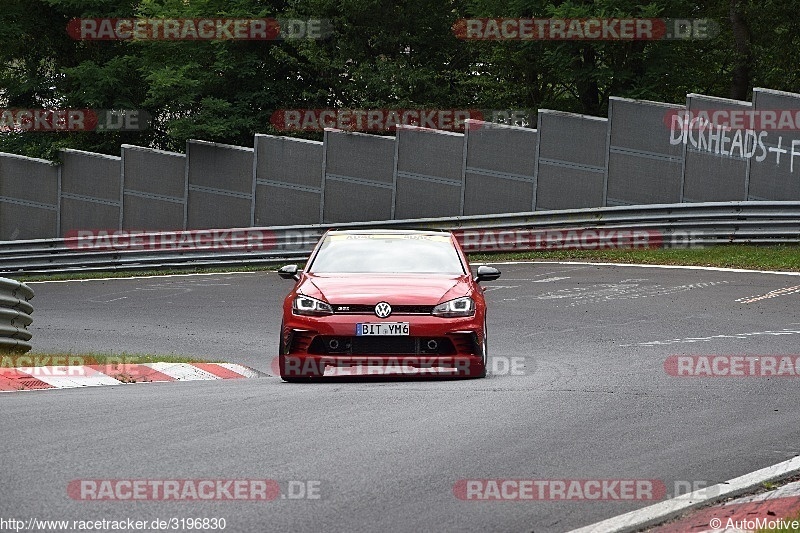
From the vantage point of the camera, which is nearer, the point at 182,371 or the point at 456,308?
the point at 456,308

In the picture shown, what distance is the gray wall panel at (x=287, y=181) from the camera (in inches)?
1315

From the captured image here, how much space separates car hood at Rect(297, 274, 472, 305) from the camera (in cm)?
1215

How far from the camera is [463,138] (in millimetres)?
31641

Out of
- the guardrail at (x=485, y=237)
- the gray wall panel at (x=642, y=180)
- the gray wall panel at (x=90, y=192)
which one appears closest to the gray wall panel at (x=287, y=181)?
the guardrail at (x=485, y=237)

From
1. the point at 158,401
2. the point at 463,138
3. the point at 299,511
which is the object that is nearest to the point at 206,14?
the point at 463,138

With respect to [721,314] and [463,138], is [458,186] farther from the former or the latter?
[721,314]

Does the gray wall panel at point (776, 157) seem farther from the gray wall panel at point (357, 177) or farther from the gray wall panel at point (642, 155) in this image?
the gray wall panel at point (357, 177)

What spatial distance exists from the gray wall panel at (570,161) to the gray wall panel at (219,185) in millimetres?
7890

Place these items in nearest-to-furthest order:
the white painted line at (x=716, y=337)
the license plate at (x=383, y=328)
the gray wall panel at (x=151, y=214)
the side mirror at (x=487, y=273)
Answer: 1. the license plate at (x=383, y=328)
2. the side mirror at (x=487, y=273)
3. the white painted line at (x=716, y=337)
4. the gray wall panel at (x=151, y=214)

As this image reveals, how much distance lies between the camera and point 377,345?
12.0 m

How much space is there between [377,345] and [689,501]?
5.40m

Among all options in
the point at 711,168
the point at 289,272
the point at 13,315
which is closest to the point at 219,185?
the point at 711,168

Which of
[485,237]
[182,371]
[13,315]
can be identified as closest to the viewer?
[182,371]

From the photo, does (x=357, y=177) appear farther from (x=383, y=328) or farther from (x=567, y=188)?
(x=383, y=328)
